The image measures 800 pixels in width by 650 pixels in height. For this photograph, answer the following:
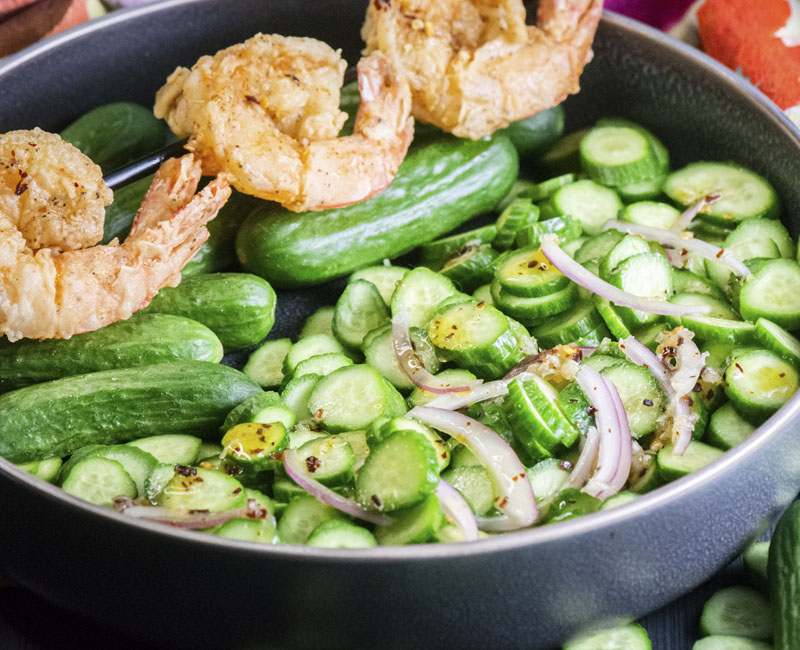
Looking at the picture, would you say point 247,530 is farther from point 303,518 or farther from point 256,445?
point 256,445

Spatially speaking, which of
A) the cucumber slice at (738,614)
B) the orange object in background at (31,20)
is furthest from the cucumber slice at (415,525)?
the orange object in background at (31,20)

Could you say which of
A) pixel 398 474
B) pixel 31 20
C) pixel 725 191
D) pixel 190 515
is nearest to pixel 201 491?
pixel 190 515

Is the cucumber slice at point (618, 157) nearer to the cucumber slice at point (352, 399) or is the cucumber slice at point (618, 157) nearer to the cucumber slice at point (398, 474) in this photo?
the cucumber slice at point (352, 399)

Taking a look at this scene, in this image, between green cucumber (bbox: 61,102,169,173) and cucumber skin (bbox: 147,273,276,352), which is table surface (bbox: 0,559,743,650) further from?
green cucumber (bbox: 61,102,169,173)

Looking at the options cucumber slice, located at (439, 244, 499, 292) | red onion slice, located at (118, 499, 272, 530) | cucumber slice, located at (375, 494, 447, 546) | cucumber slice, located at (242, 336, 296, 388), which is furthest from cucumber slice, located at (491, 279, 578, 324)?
red onion slice, located at (118, 499, 272, 530)

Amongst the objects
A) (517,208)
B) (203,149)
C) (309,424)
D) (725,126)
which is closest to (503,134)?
(517,208)

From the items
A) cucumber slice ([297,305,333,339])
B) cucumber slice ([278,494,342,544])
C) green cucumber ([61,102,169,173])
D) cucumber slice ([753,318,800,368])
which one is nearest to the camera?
cucumber slice ([278,494,342,544])
